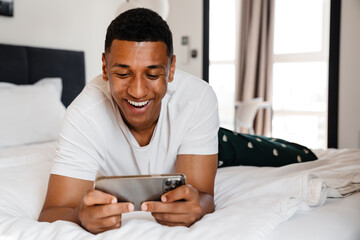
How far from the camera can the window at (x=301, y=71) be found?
4686mm

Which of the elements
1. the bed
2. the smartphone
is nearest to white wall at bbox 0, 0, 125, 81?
the bed

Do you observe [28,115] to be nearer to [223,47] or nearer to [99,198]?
[99,198]

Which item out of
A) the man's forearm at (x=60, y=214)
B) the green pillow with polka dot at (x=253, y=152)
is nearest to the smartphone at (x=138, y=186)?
the man's forearm at (x=60, y=214)

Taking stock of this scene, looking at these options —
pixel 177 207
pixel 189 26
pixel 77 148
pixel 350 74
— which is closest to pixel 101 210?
pixel 177 207

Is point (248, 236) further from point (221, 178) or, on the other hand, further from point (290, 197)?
point (221, 178)

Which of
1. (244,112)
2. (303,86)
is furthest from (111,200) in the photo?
(303,86)

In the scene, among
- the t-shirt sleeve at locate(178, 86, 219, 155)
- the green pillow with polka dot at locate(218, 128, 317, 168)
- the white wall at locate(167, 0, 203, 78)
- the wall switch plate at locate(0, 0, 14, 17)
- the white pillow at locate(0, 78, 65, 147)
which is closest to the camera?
the t-shirt sleeve at locate(178, 86, 219, 155)

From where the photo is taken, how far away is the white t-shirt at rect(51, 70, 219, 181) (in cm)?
115

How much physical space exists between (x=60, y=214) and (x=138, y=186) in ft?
0.94

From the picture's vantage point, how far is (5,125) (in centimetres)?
209

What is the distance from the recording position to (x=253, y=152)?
168 centimetres

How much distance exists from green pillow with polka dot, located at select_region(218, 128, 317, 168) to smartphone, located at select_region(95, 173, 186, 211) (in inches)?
29.8

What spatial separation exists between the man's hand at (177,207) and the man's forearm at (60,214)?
220 mm

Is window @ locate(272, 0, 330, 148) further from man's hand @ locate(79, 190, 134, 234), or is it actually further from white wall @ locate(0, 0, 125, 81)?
man's hand @ locate(79, 190, 134, 234)
